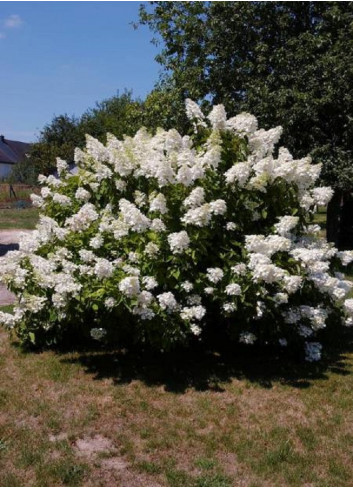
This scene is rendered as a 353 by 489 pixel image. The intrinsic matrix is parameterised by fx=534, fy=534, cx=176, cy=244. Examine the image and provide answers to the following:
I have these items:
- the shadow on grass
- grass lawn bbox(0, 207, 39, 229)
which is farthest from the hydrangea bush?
grass lawn bbox(0, 207, 39, 229)

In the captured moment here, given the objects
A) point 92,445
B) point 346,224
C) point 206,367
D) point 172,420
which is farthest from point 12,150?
point 92,445

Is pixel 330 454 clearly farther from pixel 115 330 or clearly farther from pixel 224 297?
pixel 115 330

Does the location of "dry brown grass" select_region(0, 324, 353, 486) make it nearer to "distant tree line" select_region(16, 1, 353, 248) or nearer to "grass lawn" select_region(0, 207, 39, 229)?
"distant tree line" select_region(16, 1, 353, 248)

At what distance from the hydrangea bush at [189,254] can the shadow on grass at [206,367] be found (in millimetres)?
272

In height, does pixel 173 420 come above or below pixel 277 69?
below

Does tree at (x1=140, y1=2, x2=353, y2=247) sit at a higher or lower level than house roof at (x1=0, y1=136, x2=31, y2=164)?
lower

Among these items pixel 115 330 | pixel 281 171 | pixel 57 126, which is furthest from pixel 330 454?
pixel 57 126

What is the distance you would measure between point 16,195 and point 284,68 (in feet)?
77.9

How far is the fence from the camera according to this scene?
26.7m

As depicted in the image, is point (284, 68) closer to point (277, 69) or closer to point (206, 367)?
point (277, 69)

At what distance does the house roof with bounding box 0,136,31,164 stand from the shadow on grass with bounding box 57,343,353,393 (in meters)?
50.5

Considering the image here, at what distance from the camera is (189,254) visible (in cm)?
492

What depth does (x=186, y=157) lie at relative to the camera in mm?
5266

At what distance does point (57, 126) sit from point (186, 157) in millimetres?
38693
